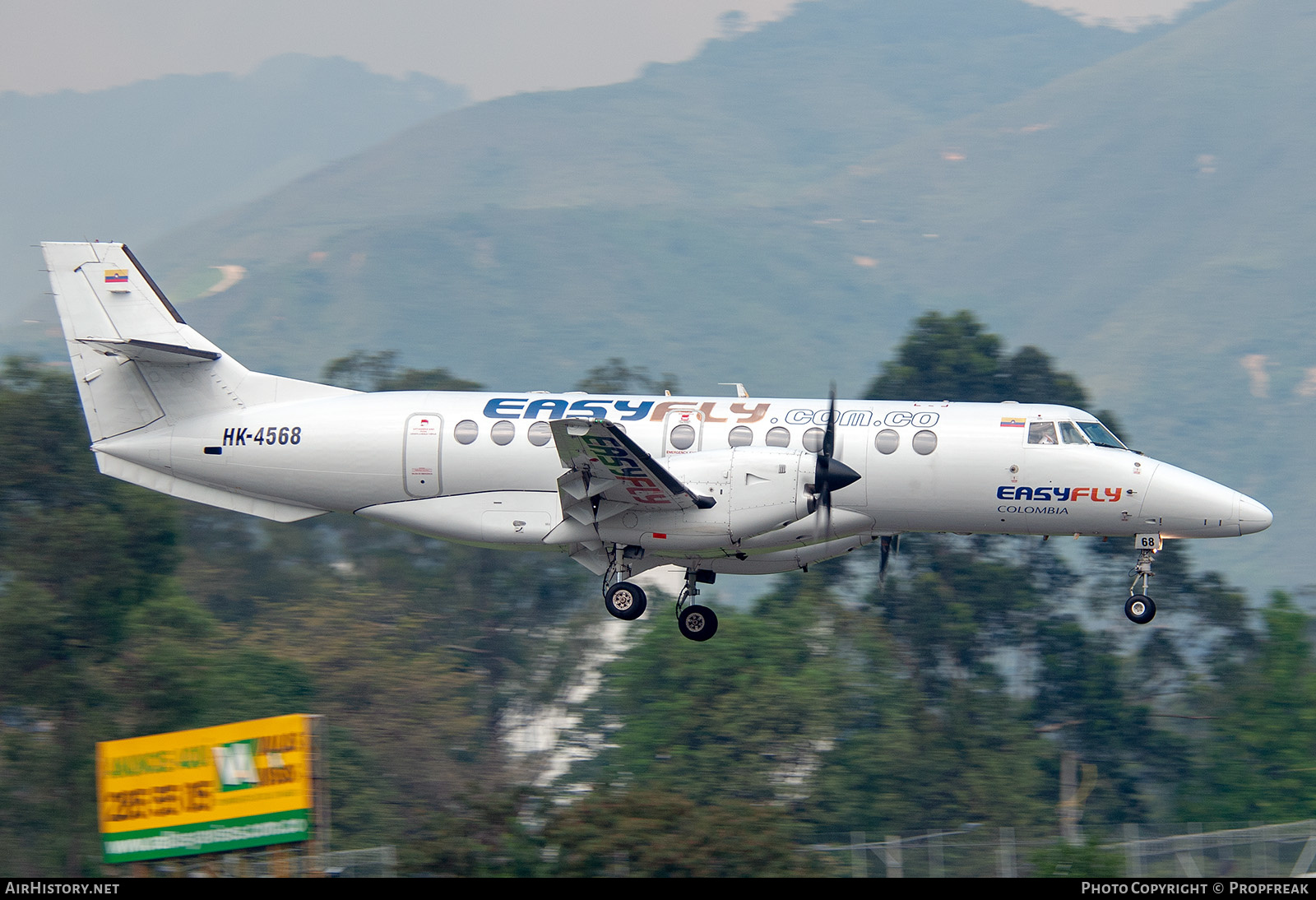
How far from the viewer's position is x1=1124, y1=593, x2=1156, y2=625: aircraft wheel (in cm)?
2022

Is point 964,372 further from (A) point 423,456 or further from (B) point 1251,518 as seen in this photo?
(A) point 423,456

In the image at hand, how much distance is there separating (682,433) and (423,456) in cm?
398

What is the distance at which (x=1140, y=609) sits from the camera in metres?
20.4

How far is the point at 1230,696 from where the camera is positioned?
49.9m

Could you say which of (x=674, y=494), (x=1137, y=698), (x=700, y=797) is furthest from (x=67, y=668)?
(x=1137, y=698)

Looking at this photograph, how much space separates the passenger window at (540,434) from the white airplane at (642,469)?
29 mm

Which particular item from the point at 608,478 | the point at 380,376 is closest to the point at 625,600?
the point at 608,478

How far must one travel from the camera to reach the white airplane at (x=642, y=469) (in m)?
19.7

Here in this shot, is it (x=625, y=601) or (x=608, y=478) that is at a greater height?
(x=608, y=478)

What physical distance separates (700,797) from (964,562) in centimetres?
1629

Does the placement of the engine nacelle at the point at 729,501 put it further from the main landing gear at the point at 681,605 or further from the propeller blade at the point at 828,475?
the main landing gear at the point at 681,605

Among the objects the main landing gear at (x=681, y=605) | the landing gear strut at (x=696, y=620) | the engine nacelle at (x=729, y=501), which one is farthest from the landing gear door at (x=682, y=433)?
the landing gear strut at (x=696, y=620)

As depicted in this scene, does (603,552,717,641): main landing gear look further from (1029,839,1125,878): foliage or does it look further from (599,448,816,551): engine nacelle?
(1029,839,1125,878): foliage
